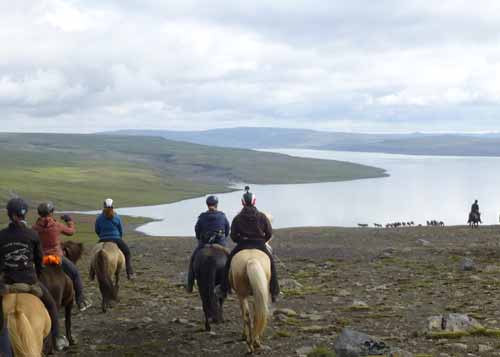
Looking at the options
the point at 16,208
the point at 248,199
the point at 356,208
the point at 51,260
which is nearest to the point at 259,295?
the point at 248,199

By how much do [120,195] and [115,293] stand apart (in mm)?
140314

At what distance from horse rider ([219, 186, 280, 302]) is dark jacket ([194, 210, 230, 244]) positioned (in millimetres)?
1095

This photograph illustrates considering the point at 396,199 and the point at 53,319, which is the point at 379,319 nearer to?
the point at 53,319

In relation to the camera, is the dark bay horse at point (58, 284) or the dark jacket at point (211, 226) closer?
the dark bay horse at point (58, 284)

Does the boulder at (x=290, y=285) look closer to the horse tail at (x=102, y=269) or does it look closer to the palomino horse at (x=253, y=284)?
the horse tail at (x=102, y=269)

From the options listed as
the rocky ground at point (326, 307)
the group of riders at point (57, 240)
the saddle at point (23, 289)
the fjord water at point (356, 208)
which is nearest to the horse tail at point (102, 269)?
the group of riders at point (57, 240)

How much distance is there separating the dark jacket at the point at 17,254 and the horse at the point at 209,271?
524 centimetres

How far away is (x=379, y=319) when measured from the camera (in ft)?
51.8

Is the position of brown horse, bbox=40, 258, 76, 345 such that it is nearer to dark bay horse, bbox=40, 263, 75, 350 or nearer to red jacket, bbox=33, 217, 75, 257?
dark bay horse, bbox=40, 263, 75, 350

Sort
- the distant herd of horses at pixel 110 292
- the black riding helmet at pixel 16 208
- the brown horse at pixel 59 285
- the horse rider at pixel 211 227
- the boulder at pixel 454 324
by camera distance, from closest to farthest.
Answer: the distant herd of horses at pixel 110 292 → the black riding helmet at pixel 16 208 → the brown horse at pixel 59 285 → the boulder at pixel 454 324 → the horse rider at pixel 211 227

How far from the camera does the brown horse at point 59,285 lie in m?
12.8

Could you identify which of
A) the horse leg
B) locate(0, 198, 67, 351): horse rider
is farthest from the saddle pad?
locate(0, 198, 67, 351): horse rider

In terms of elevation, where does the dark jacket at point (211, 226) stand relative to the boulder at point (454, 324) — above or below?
above

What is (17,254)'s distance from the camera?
10.1 m
